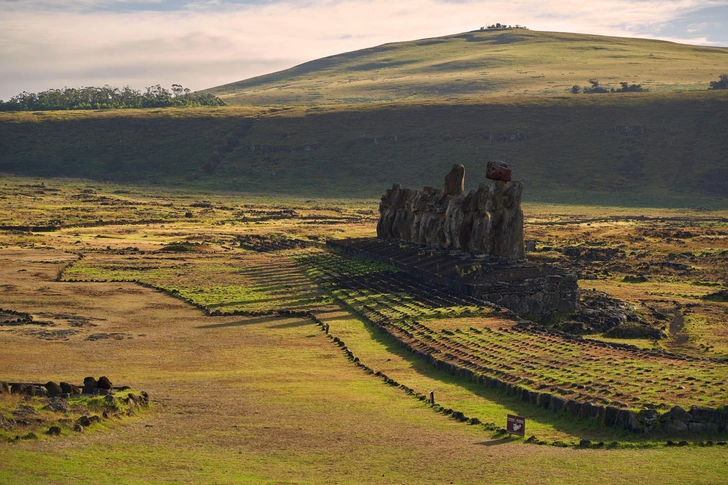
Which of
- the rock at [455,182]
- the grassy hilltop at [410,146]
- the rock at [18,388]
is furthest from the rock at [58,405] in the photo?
the grassy hilltop at [410,146]

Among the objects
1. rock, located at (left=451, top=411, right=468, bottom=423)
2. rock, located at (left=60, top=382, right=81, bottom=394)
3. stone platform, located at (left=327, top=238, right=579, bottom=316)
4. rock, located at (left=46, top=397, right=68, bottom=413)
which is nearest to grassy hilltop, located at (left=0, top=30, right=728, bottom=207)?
stone platform, located at (left=327, top=238, right=579, bottom=316)

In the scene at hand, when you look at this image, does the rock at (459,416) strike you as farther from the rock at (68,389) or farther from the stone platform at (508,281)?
the stone platform at (508,281)

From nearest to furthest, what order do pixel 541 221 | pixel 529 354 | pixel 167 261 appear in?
1. pixel 529 354
2. pixel 167 261
3. pixel 541 221

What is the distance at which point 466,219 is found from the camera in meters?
54.1

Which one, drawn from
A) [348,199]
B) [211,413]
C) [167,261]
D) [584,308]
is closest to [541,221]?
[348,199]

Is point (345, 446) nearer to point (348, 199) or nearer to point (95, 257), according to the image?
point (95, 257)

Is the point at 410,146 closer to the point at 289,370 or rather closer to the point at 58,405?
the point at 289,370

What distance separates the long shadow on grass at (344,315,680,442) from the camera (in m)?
22.1

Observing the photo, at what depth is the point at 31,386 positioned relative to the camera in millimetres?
25109

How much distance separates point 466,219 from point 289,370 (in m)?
24.4

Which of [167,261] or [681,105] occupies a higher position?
[681,105]

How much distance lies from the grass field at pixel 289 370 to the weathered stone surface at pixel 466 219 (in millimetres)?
4852

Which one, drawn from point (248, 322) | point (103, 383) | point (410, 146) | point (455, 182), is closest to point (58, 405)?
point (103, 383)

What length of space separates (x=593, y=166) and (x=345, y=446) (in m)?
130
